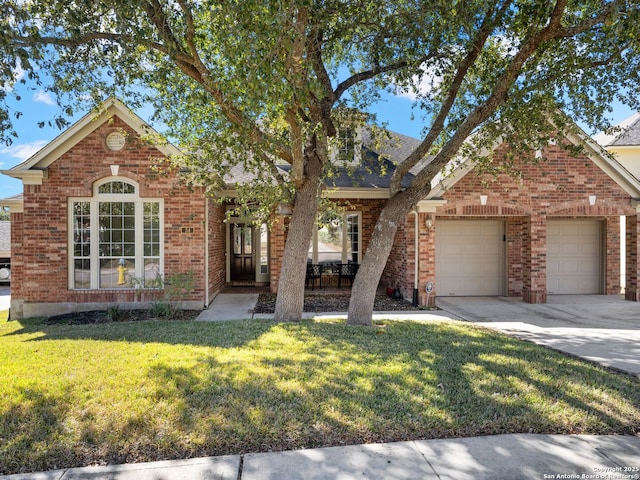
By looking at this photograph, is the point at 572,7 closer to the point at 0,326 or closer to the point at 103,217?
the point at 103,217

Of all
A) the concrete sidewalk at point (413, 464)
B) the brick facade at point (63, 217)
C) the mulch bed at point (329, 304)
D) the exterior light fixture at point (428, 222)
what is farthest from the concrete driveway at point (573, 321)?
the brick facade at point (63, 217)

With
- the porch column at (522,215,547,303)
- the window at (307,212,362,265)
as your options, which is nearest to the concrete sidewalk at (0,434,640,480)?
the porch column at (522,215,547,303)

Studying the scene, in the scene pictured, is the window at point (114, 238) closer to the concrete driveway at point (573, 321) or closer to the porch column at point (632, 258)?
the concrete driveway at point (573, 321)

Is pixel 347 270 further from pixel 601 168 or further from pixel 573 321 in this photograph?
pixel 601 168

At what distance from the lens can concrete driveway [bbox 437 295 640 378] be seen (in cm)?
617

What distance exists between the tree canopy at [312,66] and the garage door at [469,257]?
410 centimetres

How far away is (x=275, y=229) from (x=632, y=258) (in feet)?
34.0

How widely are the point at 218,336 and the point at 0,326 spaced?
5.81 m

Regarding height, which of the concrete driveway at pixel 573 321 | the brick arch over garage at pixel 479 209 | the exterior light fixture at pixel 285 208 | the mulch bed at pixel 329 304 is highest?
the brick arch over garage at pixel 479 209

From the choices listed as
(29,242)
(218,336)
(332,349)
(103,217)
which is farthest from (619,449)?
(29,242)

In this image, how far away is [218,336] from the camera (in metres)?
6.36

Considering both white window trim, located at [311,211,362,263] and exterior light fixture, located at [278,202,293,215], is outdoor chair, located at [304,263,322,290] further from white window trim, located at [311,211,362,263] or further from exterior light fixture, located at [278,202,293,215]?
exterior light fixture, located at [278,202,293,215]

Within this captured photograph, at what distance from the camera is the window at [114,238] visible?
9570 millimetres

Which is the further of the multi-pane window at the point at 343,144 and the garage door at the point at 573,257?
the garage door at the point at 573,257
